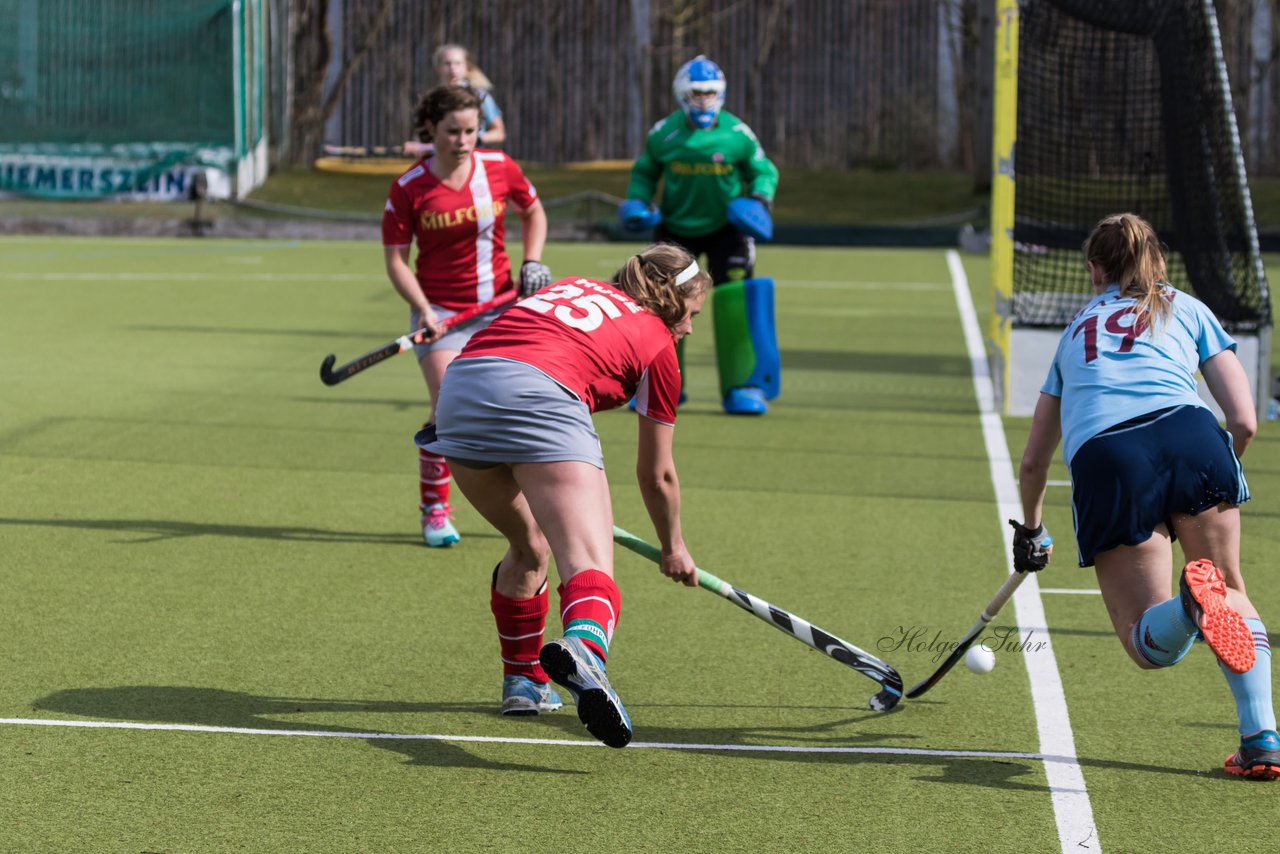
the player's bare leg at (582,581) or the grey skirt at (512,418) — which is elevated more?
the grey skirt at (512,418)

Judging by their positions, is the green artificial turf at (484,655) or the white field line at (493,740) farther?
the white field line at (493,740)

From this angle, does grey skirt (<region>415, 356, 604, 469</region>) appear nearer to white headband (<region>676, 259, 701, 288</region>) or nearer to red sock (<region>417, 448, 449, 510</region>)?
white headband (<region>676, 259, 701, 288</region>)

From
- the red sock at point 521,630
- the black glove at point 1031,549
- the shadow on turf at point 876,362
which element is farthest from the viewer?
the shadow on turf at point 876,362

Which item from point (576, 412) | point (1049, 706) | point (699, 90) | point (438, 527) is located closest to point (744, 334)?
point (699, 90)

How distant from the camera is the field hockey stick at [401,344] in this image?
7.21 m

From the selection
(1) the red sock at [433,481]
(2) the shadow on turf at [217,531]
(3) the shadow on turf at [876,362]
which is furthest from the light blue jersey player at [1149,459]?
(3) the shadow on turf at [876,362]

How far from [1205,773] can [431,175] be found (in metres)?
4.02

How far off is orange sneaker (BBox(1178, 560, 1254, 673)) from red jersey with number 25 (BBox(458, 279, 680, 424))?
4.44 feet

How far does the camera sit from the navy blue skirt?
452 centimetres

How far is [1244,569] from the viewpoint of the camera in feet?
23.1

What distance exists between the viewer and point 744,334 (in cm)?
1080

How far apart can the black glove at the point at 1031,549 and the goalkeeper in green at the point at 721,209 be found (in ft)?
19.4

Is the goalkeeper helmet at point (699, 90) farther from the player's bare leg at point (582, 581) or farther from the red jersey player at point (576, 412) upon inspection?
the player's bare leg at point (582, 581)

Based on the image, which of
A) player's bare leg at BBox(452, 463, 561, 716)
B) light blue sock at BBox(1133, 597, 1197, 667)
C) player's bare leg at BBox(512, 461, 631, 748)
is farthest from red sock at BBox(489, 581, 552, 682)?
light blue sock at BBox(1133, 597, 1197, 667)
